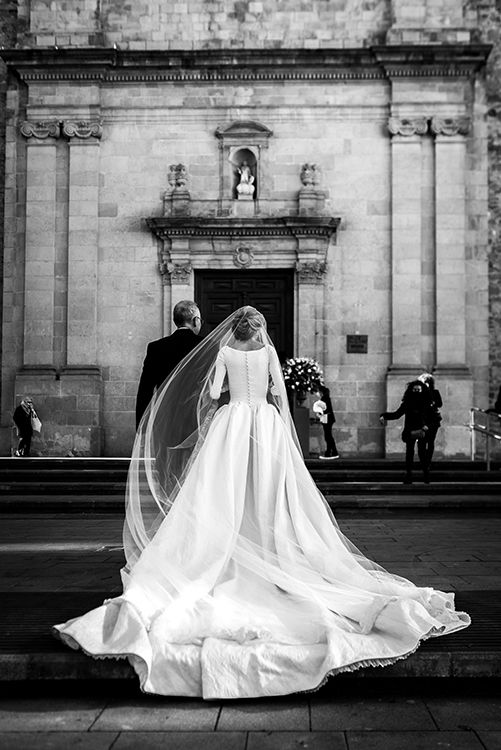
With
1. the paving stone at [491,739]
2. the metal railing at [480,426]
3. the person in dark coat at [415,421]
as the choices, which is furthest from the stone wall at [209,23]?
the paving stone at [491,739]

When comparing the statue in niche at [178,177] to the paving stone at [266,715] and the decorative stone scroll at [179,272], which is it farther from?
the paving stone at [266,715]

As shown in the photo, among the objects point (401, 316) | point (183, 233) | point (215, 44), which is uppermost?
point (215, 44)

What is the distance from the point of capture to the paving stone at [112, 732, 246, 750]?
3951 millimetres

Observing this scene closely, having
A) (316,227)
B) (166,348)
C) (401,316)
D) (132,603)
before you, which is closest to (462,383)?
(401,316)

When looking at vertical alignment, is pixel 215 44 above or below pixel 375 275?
above

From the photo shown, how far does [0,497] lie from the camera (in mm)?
13250

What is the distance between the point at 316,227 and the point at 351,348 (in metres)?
2.58

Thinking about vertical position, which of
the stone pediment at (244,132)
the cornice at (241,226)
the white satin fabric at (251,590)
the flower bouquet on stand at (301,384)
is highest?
the stone pediment at (244,132)

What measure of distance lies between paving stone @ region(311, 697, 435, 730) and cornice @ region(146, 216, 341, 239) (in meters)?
15.2

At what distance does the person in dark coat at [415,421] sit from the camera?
47.5 feet

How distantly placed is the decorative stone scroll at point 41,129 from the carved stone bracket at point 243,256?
178 inches

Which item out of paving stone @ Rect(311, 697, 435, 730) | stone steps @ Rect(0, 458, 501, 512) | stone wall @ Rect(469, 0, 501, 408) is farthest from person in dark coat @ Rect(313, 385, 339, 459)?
paving stone @ Rect(311, 697, 435, 730)

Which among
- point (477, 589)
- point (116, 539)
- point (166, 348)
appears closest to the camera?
point (477, 589)

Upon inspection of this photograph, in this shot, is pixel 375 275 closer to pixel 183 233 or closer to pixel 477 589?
pixel 183 233
